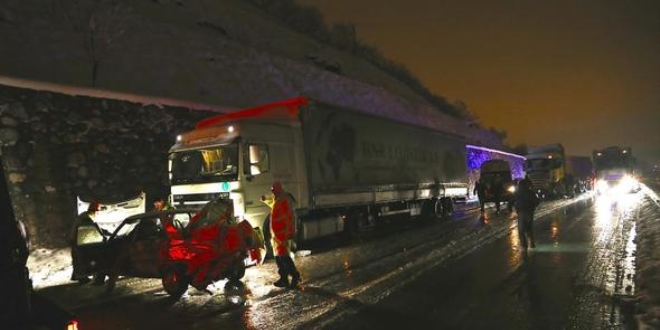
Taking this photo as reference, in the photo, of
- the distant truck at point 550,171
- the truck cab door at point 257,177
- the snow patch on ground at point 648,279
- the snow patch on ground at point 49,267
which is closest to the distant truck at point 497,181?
the distant truck at point 550,171

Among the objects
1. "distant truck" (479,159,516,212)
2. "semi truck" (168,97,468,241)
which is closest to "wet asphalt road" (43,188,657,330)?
"semi truck" (168,97,468,241)

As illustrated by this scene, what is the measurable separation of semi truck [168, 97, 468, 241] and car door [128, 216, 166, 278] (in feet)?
7.14

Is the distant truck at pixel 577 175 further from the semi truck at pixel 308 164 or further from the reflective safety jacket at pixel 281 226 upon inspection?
the reflective safety jacket at pixel 281 226

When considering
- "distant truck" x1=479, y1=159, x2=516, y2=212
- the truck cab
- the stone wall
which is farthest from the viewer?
the truck cab

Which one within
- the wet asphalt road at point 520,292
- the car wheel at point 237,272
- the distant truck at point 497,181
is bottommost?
the wet asphalt road at point 520,292

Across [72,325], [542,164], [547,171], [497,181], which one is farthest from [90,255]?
[542,164]

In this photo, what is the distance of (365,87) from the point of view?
4328 cm

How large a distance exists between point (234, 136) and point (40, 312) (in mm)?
7467

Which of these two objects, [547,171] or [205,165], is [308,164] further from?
[547,171]

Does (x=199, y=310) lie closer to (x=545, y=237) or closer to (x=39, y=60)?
(x=545, y=237)

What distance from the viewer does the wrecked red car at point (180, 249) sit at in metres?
7.79

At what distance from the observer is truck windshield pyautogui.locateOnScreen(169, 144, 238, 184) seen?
10352 millimetres

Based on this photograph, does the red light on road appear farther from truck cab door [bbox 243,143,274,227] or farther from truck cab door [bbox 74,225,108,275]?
truck cab door [bbox 243,143,274,227]

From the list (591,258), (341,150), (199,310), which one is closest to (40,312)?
(199,310)
